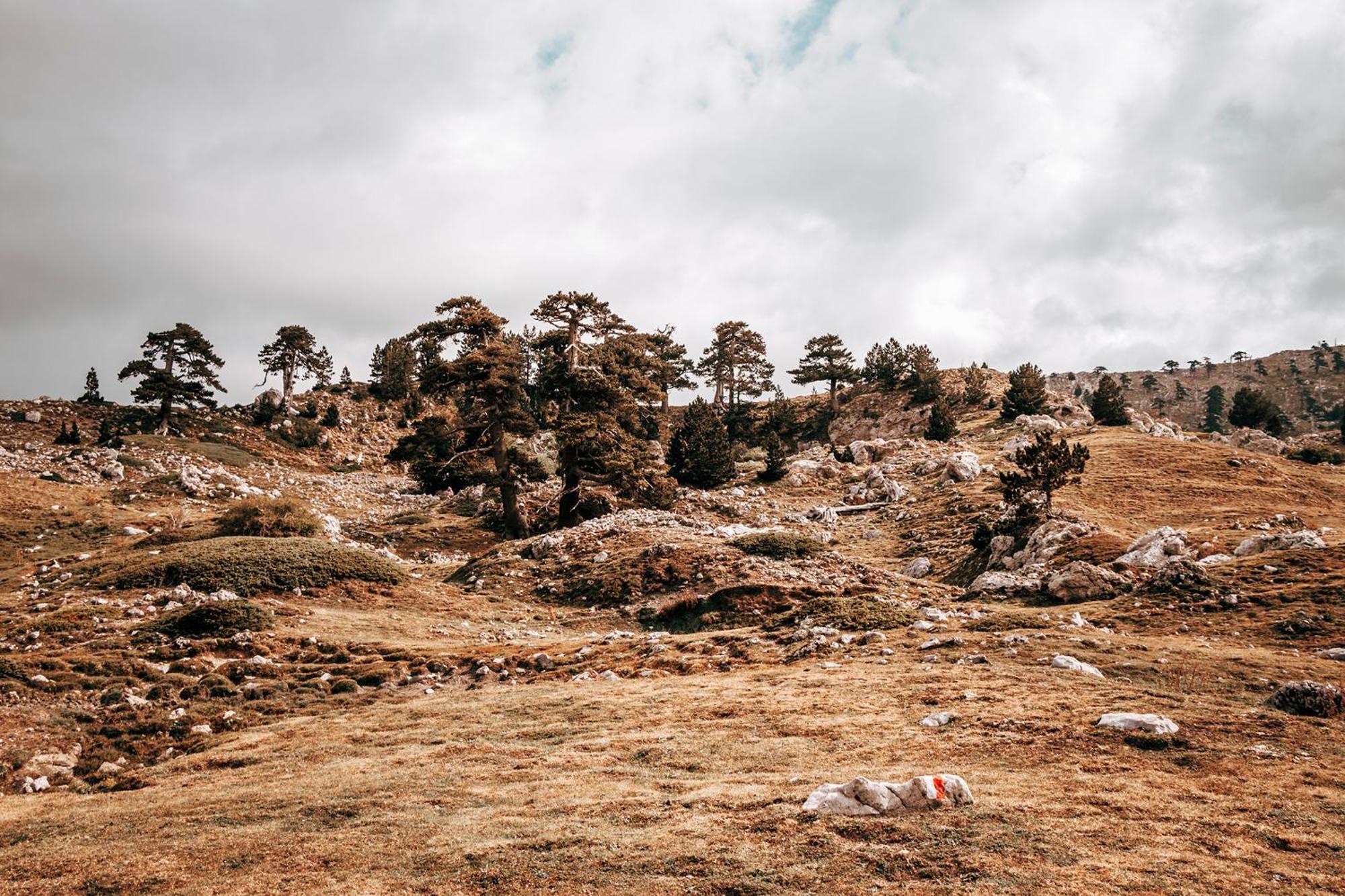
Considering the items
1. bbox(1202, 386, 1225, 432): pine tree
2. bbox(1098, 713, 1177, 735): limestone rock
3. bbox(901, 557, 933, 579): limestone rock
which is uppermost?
bbox(1202, 386, 1225, 432): pine tree

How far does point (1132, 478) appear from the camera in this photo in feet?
127

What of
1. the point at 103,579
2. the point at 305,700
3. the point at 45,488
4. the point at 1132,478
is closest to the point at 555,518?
the point at 103,579

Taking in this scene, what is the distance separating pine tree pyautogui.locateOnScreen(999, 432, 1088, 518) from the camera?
29078 millimetres

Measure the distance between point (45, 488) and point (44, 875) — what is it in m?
39.5

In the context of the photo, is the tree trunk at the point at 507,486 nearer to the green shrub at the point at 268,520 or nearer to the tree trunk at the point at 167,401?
the green shrub at the point at 268,520

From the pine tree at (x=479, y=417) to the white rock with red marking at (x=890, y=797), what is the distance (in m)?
31.2

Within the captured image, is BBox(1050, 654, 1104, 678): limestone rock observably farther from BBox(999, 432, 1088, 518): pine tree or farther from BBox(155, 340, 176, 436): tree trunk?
BBox(155, 340, 176, 436): tree trunk

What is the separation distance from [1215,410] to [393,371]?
479 feet

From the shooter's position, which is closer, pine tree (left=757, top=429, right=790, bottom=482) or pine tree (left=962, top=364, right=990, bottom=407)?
pine tree (left=757, top=429, right=790, bottom=482)

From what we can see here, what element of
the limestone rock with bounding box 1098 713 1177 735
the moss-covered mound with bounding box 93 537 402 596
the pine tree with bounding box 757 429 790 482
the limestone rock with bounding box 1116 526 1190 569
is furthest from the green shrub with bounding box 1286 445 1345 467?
the moss-covered mound with bounding box 93 537 402 596

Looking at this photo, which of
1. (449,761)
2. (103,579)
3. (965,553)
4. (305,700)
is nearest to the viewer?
(449,761)

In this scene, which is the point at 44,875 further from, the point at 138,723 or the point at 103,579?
the point at 103,579

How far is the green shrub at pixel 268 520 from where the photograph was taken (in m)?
29.0

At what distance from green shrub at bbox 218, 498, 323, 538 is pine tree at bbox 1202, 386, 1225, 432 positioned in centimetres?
13470
